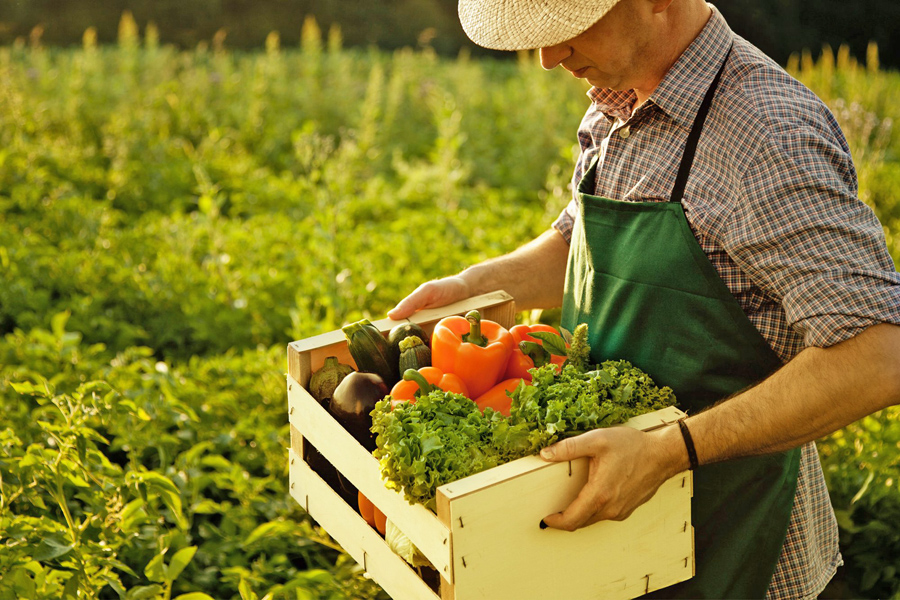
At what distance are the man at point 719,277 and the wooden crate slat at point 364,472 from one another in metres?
0.24

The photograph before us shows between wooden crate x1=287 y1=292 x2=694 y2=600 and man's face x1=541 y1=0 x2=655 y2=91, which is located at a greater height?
man's face x1=541 y1=0 x2=655 y2=91

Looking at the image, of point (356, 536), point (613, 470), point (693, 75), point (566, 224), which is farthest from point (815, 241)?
point (356, 536)

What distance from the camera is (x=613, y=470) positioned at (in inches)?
64.0

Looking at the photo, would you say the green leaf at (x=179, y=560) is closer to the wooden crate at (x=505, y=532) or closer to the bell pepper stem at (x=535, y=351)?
the wooden crate at (x=505, y=532)

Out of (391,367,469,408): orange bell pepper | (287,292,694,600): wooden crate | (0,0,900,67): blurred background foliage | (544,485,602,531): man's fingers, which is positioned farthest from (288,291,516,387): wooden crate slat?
(0,0,900,67): blurred background foliage

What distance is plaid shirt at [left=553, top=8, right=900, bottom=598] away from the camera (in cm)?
165

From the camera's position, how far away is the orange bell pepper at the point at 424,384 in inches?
72.8

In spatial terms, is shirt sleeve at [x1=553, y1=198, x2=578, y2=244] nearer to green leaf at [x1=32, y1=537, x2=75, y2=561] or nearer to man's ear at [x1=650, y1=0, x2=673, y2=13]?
man's ear at [x1=650, y1=0, x2=673, y2=13]

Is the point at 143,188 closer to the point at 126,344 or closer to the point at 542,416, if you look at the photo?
the point at 126,344

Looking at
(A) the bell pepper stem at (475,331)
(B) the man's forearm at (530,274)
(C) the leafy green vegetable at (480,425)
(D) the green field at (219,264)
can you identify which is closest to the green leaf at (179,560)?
(D) the green field at (219,264)

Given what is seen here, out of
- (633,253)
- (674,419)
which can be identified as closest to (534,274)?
(633,253)

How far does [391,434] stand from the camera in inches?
66.1

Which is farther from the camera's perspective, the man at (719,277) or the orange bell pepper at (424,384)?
the orange bell pepper at (424,384)

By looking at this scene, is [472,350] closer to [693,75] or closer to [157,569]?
[693,75]
